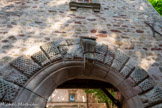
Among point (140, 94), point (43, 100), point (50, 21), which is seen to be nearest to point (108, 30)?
point (50, 21)

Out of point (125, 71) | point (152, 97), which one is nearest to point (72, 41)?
point (125, 71)

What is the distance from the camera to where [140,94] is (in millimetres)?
2420

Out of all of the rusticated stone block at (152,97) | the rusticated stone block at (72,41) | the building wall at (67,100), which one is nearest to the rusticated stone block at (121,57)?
the rusticated stone block at (152,97)

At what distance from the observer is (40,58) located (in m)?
2.54

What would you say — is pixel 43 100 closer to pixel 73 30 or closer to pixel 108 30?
pixel 73 30

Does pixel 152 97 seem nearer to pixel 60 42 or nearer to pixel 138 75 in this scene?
pixel 138 75

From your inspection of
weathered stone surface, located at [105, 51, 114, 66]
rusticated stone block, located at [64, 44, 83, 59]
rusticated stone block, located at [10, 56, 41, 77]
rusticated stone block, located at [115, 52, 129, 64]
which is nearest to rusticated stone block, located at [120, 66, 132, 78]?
rusticated stone block, located at [115, 52, 129, 64]

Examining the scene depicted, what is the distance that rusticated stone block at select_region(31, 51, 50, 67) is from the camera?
2492 mm

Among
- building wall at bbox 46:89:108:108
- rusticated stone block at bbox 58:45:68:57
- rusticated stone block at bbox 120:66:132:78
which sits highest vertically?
rusticated stone block at bbox 58:45:68:57

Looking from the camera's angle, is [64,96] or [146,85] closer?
[146,85]

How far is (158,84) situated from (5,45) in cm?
288

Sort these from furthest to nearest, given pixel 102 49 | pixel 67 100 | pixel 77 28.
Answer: pixel 67 100, pixel 77 28, pixel 102 49

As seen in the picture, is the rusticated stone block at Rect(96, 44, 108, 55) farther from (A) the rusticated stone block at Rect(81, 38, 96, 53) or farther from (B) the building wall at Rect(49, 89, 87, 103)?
(B) the building wall at Rect(49, 89, 87, 103)

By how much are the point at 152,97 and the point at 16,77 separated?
7.16ft
